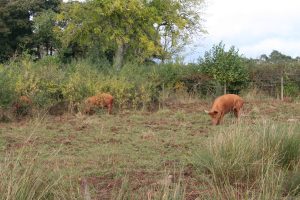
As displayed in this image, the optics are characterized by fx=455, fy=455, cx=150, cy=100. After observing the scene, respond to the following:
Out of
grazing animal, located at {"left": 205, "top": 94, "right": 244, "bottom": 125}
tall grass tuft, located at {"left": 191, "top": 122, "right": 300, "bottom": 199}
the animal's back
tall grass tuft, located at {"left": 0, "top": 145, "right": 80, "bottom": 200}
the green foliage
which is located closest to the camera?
tall grass tuft, located at {"left": 0, "top": 145, "right": 80, "bottom": 200}

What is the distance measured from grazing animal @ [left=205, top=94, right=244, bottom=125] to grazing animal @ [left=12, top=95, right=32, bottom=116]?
607 cm

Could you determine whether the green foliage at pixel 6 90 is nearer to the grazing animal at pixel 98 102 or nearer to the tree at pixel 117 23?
the grazing animal at pixel 98 102

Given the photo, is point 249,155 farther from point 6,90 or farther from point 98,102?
point 98,102

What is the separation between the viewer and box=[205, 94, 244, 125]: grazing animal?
13883mm

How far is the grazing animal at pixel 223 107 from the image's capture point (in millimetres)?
13883

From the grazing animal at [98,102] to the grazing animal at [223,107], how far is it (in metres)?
4.07

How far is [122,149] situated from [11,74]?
8.40 metres

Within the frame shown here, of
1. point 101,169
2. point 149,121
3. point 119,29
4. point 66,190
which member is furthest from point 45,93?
point 119,29

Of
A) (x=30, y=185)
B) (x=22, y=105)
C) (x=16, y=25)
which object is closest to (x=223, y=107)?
(x=22, y=105)

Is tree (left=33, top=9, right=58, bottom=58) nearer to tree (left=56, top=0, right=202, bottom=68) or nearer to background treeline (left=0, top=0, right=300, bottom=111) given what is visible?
background treeline (left=0, top=0, right=300, bottom=111)

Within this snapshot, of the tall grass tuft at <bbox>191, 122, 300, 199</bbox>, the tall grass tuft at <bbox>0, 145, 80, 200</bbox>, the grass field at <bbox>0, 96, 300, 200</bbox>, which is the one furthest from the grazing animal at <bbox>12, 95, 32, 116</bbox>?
the tall grass tuft at <bbox>0, 145, 80, 200</bbox>

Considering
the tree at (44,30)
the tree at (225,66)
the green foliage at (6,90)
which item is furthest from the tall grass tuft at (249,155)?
the tree at (44,30)

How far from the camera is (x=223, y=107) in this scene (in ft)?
47.0

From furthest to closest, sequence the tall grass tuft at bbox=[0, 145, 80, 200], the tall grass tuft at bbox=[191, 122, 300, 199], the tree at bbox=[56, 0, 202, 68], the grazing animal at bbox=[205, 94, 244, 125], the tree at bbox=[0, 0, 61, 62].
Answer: the tree at bbox=[0, 0, 61, 62] < the tree at bbox=[56, 0, 202, 68] < the grazing animal at bbox=[205, 94, 244, 125] < the tall grass tuft at bbox=[191, 122, 300, 199] < the tall grass tuft at bbox=[0, 145, 80, 200]
